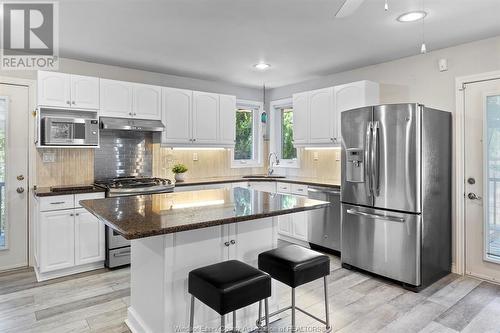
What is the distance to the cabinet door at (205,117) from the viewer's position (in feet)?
15.6

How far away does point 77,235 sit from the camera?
3.51 meters

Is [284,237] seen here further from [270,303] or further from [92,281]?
[92,281]

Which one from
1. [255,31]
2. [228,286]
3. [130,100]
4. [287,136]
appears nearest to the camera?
[228,286]

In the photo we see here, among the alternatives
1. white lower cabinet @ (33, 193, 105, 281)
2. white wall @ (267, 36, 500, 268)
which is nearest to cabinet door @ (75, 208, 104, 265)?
white lower cabinet @ (33, 193, 105, 281)

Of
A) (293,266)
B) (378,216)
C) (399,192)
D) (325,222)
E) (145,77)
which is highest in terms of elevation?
(145,77)

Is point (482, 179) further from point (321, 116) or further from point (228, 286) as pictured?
point (228, 286)

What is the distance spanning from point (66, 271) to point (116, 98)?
2.11 metres

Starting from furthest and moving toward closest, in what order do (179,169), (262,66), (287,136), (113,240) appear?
(287,136), (179,169), (262,66), (113,240)

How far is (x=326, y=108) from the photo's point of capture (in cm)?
445

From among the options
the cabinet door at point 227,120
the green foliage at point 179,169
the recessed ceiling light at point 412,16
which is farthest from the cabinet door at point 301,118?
the recessed ceiling light at point 412,16

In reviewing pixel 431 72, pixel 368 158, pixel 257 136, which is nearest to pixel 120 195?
pixel 368 158

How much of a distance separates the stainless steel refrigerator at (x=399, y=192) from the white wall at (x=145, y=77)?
8.35 feet

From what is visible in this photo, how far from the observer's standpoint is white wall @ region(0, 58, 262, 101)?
3.95 metres

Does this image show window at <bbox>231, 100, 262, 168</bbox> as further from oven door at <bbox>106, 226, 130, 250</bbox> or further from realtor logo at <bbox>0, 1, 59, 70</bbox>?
realtor logo at <bbox>0, 1, 59, 70</bbox>
